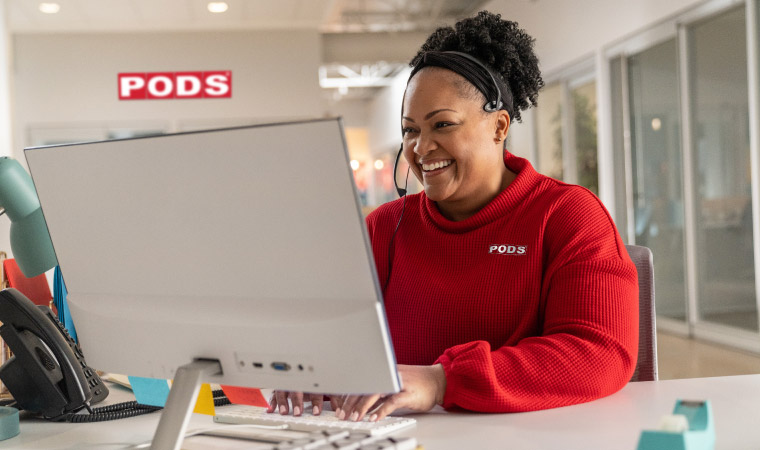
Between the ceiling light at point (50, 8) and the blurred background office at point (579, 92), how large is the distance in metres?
0.03

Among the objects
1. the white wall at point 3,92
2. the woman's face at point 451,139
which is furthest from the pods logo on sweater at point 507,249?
the white wall at point 3,92

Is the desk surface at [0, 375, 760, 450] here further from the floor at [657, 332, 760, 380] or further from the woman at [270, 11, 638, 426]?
the floor at [657, 332, 760, 380]

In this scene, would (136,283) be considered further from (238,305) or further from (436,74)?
(436,74)

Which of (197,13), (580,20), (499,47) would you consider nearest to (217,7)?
(197,13)

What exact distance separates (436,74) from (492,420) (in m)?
0.76

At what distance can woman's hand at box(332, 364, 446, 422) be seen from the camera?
1132 mm

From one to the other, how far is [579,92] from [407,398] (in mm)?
6833

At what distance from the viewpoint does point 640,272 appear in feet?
5.36

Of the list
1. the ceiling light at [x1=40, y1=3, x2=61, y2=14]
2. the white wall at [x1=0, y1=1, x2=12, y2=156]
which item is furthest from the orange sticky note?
the ceiling light at [x1=40, y1=3, x2=61, y2=14]

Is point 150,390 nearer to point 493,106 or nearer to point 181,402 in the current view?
point 181,402

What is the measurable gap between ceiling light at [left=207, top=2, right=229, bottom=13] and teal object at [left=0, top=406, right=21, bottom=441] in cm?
812

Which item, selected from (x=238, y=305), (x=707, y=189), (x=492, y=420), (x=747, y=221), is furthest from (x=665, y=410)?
(x=707, y=189)

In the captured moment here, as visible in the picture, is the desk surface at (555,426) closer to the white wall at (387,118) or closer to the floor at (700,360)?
the floor at (700,360)

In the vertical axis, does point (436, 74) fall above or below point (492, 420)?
above
